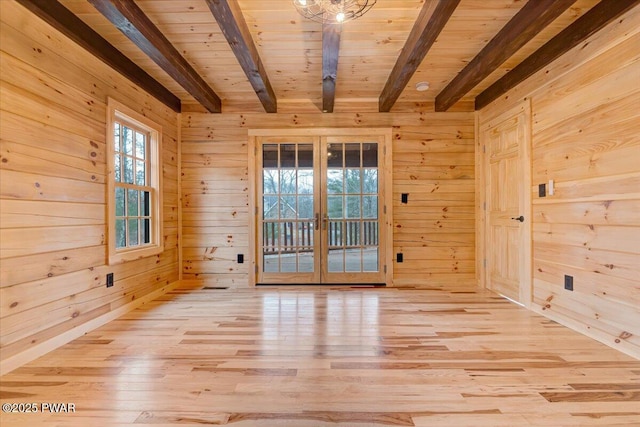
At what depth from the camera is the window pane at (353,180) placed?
3.96 meters

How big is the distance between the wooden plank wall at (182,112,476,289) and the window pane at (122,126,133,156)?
2.55 ft

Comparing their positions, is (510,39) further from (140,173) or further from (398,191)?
(140,173)

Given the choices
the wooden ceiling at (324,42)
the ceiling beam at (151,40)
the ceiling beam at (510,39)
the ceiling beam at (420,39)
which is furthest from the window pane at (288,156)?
the ceiling beam at (510,39)

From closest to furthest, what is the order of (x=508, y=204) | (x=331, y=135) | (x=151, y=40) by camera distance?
(x=151, y=40), (x=508, y=204), (x=331, y=135)

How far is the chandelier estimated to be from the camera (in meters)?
1.91

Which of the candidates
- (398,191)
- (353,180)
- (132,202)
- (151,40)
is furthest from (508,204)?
(132,202)

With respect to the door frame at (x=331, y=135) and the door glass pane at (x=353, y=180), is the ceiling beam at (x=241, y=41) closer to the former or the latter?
the door frame at (x=331, y=135)

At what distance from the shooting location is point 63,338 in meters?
2.20

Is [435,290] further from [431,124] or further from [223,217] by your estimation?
[223,217]

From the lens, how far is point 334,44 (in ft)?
7.86

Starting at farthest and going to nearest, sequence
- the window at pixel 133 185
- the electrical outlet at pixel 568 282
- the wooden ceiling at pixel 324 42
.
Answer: the window at pixel 133 185 → the electrical outlet at pixel 568 282 → the wooden ceiling at pixel 324 42

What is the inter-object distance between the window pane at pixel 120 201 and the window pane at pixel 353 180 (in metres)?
2.55

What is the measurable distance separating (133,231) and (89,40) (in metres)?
1.76

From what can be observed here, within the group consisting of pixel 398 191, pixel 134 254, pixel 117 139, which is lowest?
pixel 134 254
